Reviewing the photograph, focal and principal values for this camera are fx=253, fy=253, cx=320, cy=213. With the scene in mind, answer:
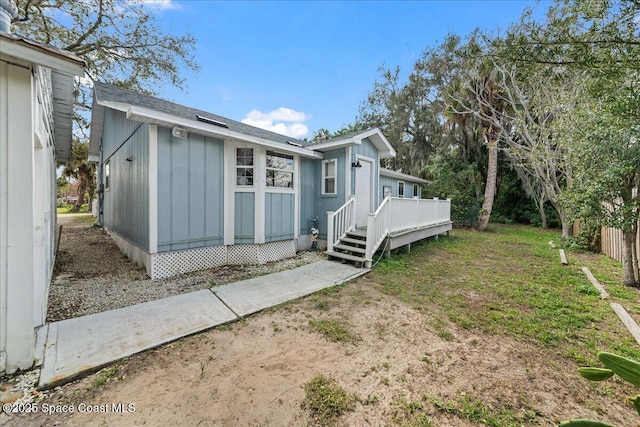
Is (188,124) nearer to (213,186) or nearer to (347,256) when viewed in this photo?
(213,186)

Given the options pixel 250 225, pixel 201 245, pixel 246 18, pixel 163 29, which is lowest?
pixel 201 245

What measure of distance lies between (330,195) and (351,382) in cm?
586

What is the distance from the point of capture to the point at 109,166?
9047 mm

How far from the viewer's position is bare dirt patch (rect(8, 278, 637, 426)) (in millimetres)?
1938

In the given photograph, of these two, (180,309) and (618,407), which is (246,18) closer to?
(180,309)

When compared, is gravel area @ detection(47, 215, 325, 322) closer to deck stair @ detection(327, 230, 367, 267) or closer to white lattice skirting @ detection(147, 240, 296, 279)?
white lattice skirting @ detection(147, 240, 296, 279)

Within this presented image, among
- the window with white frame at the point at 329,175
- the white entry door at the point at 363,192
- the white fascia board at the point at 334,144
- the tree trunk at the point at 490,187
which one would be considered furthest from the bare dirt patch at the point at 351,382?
the tree trunk at the point at 490,187

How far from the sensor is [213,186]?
231 inches

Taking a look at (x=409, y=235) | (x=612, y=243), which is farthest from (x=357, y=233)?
(x=612, y=243)

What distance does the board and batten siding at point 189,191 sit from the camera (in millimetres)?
5125

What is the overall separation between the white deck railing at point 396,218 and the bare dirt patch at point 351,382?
3084 millimetres

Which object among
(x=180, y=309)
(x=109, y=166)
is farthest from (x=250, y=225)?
(x=109, y=166)

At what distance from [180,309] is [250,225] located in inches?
114

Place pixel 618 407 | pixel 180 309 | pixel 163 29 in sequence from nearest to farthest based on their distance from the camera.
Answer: pixel 618 407 < pixel 180 309 < pixel 163 29
